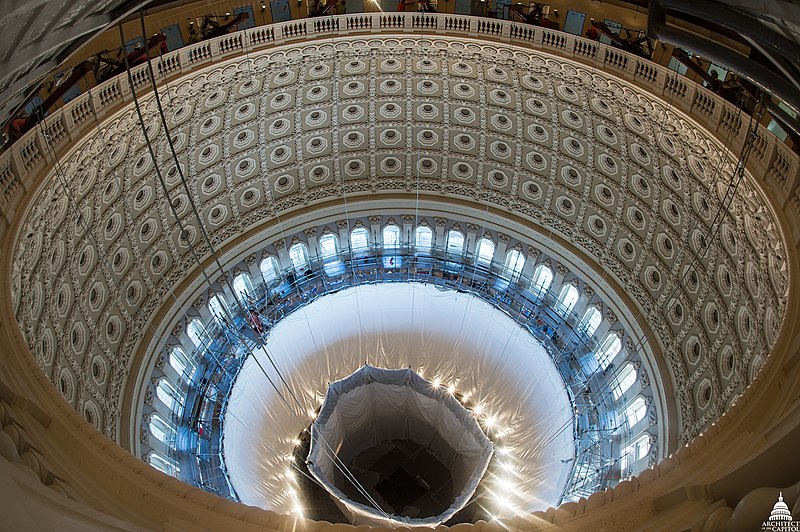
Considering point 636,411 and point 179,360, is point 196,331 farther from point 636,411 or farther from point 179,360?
point 636,411

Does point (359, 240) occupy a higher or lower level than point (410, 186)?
lower

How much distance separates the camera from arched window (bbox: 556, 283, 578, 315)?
83.9ft

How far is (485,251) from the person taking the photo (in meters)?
26.7

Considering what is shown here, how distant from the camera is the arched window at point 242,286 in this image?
995 inches

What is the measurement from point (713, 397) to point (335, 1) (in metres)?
15.1

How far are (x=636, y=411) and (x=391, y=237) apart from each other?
1079 cm

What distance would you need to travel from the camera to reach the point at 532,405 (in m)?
24.6

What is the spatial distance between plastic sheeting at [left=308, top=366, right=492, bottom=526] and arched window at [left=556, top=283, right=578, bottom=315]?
531 cm

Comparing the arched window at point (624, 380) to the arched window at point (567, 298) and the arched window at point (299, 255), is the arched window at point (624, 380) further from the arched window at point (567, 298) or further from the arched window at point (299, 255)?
the arched window at point (299, 255)

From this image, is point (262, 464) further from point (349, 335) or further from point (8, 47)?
point (8, 47)

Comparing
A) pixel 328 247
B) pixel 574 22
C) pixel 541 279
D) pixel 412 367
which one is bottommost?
pixel 412 367

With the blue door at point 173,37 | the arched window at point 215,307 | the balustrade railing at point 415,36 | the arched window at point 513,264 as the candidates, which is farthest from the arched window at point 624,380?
the blue door at point 173,37

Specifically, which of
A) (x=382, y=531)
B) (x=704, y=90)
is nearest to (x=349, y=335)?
(x=704, y=90)

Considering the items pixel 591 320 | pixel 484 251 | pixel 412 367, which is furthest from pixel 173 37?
pixel 591 320
